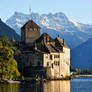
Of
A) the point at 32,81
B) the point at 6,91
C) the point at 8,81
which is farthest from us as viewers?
the point at 32,81

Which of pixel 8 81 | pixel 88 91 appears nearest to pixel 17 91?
pixel 88 91

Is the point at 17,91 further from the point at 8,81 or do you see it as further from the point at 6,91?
the point at 8,81

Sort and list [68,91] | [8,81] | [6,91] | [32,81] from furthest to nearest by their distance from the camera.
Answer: [32,81] < [8,81] < [68,91] < [6,91]

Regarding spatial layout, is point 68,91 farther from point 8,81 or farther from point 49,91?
point 8,81

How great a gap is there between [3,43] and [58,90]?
179 ft

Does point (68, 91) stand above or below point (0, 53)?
below

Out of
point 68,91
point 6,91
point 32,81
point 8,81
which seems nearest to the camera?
point 6,91

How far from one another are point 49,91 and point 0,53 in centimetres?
4516

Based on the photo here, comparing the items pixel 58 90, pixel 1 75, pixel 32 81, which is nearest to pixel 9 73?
pixel 1 75

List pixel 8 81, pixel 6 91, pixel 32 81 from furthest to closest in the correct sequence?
1. pixel 32 81
2. pixel 8 81
3. pixel 6 91

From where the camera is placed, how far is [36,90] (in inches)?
5507

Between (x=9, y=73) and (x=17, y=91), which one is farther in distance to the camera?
(x=9, y=73)

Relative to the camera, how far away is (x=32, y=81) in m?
188

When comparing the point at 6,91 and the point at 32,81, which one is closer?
the point at 6,91
